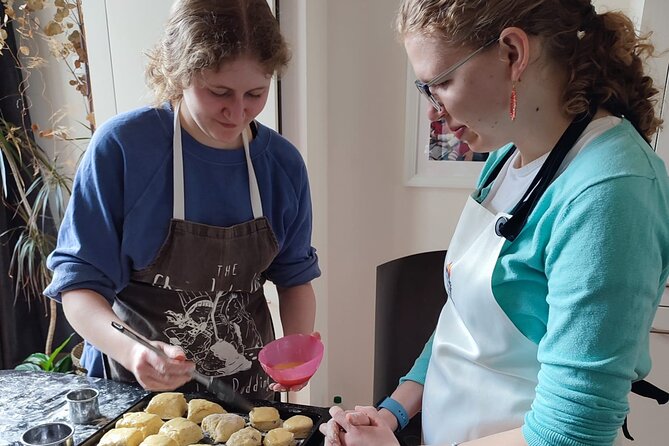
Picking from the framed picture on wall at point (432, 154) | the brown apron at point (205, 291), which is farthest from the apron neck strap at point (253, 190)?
the framed picture on wall at point (432, 154)

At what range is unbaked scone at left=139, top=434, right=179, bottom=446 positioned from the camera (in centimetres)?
88

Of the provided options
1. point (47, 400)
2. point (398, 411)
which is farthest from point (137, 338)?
point (398, 411)

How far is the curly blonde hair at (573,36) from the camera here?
631 mm

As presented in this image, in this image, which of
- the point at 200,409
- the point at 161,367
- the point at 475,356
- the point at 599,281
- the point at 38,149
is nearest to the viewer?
the point at 599,281

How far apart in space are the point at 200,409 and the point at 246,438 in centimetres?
13

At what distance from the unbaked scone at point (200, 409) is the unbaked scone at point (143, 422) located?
2.3 inches

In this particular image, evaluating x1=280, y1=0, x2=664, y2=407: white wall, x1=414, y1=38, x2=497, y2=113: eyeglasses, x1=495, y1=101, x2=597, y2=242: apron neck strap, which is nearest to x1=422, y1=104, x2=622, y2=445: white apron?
x1=495, y1=101, x2=597, y2=242: apron neck strap

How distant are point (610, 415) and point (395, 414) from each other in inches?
16.8

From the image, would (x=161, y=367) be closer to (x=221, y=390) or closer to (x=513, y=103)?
(x=221, y=390)

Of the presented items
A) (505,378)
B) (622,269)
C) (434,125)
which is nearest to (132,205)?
(505,378)

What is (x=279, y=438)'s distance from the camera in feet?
2.91

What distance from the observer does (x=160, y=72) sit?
1.04m

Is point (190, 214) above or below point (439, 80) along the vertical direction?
below

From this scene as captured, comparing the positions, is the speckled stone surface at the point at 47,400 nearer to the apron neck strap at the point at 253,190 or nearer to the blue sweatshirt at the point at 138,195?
the blue sweatshirt at the point at 138,195
